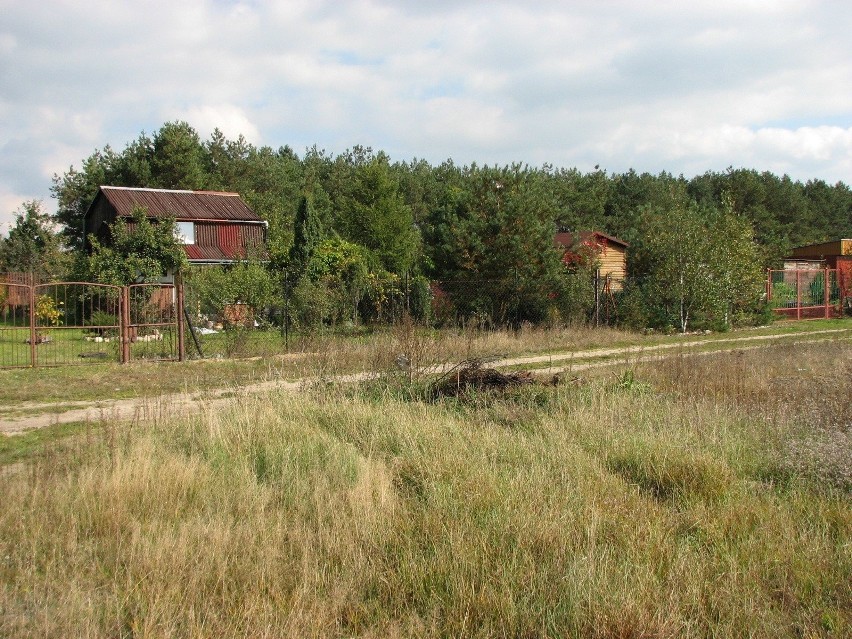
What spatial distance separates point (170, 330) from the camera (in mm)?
17000

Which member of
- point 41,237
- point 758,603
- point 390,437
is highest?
point 41,237

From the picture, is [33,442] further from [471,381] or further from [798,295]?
[798,295]

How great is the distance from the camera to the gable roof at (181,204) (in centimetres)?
3922

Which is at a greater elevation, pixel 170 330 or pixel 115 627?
pixel 170 330

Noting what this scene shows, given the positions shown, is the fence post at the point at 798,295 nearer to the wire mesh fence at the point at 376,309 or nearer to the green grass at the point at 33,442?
the wire mesh fence at the point at 376,309

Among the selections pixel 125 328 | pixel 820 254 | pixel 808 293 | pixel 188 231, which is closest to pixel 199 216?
pixel 188 231

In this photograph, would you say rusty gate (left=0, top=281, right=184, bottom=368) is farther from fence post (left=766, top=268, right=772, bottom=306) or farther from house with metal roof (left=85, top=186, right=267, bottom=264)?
fence post (left=766, top=268, right=772, bottom=306)

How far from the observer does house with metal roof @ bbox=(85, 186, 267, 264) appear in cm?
3925

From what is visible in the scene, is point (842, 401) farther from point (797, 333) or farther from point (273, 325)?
point (797, 333)

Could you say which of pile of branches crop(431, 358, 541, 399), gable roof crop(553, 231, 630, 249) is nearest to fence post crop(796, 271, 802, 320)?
gable roof crop(553, 231, 630, 249)

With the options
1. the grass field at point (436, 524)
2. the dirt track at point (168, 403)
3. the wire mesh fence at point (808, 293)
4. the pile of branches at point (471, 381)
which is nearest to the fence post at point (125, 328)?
the dirt track at point (168, 403)

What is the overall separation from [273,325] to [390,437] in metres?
12.2

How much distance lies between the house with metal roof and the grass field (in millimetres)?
32455

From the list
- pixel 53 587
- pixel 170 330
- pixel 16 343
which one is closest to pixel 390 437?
pixel 53 587
